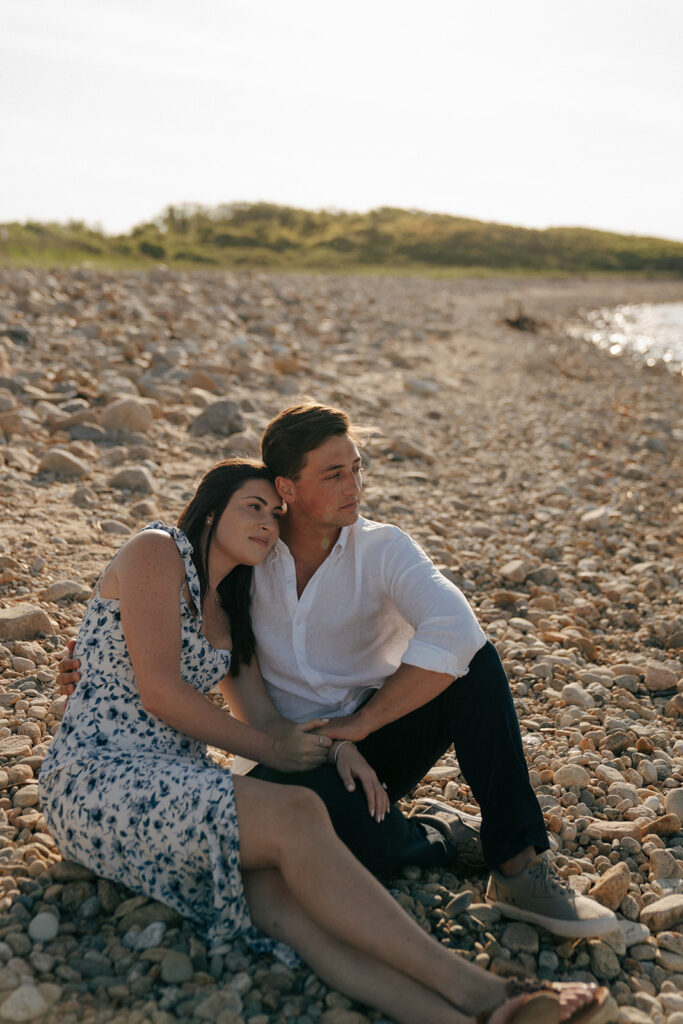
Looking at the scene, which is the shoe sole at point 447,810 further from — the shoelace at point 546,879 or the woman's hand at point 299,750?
the woman's hand at point 299,750

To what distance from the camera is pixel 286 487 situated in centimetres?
328

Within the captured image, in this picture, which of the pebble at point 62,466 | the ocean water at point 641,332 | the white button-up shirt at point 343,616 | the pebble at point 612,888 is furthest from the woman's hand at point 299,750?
the ocean water at point 641,332

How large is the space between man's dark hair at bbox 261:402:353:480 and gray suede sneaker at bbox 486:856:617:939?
141 cm

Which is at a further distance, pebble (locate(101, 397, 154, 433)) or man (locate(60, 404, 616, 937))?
pebble (locate(101, 397, 154, 433))

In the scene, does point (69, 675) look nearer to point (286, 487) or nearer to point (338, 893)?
point (286, 487)

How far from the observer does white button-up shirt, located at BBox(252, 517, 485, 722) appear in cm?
319

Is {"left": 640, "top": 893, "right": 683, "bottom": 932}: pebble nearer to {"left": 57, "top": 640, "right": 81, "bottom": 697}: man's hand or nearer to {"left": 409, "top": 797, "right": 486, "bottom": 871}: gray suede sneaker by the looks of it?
{"left": 409, "top": 797, "right": 486, "bottom": 871}: gray suede sneaker

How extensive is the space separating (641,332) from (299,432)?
26424mm

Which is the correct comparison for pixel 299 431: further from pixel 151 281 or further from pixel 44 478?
pixel 151 281

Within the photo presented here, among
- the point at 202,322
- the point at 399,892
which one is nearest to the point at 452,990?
the point at 399,892

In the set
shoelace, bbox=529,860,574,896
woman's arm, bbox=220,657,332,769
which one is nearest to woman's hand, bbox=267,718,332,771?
woman's arm, bbox=220,657,332,769

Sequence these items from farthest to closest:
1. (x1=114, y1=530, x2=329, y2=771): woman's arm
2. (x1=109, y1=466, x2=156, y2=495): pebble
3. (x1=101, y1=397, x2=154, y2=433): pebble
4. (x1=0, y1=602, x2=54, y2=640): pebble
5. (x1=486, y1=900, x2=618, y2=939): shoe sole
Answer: (x1=101, y1=397, x2=154, y2=433): pebble < (x1=109, y1=466, x2=156, y2=495): pebble < (x1=0, y1=602, x2=54, y2=640): pebble < (x1=114, y1=530, x2=329, y2=771): woman's arm < (x1=486, y1=900, x2=618, y2=939): shoe sole

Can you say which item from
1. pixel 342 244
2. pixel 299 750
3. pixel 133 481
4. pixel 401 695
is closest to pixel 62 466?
pixel 133 481

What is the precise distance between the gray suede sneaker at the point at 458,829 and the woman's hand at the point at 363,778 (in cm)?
34
